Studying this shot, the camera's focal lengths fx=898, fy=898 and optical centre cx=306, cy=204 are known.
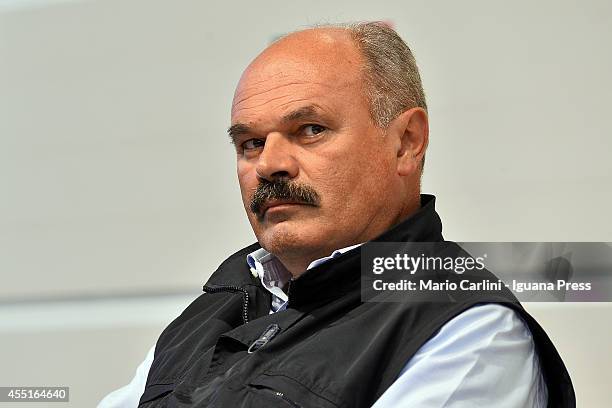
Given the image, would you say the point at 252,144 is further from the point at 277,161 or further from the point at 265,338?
the point at 265,338

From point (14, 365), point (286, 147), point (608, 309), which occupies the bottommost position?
point (14, 365)

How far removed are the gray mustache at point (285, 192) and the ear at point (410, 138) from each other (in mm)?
178

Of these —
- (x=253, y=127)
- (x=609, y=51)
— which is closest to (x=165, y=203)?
(x=253, y=127)

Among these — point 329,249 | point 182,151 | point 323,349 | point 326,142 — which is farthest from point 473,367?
point 182,151

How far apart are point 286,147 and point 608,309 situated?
0.77 metres

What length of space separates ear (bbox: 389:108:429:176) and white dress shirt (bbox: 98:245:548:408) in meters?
0.33

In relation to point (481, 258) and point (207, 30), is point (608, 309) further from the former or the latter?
point (207, 30)

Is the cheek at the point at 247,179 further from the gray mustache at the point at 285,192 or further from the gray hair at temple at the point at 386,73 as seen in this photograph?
the gray hair at temple at the point at 386,73

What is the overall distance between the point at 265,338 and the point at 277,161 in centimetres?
29

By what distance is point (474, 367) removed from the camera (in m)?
1.27

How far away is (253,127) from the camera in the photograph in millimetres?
1536

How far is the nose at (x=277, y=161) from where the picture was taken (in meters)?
1.47

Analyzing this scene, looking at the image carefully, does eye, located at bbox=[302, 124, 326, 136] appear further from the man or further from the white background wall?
the white background wall

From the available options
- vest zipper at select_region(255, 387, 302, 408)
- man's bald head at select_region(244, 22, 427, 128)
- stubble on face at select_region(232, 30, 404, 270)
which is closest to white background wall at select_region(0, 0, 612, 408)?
man's bald head at select_region(244, 22, 427, 128)
